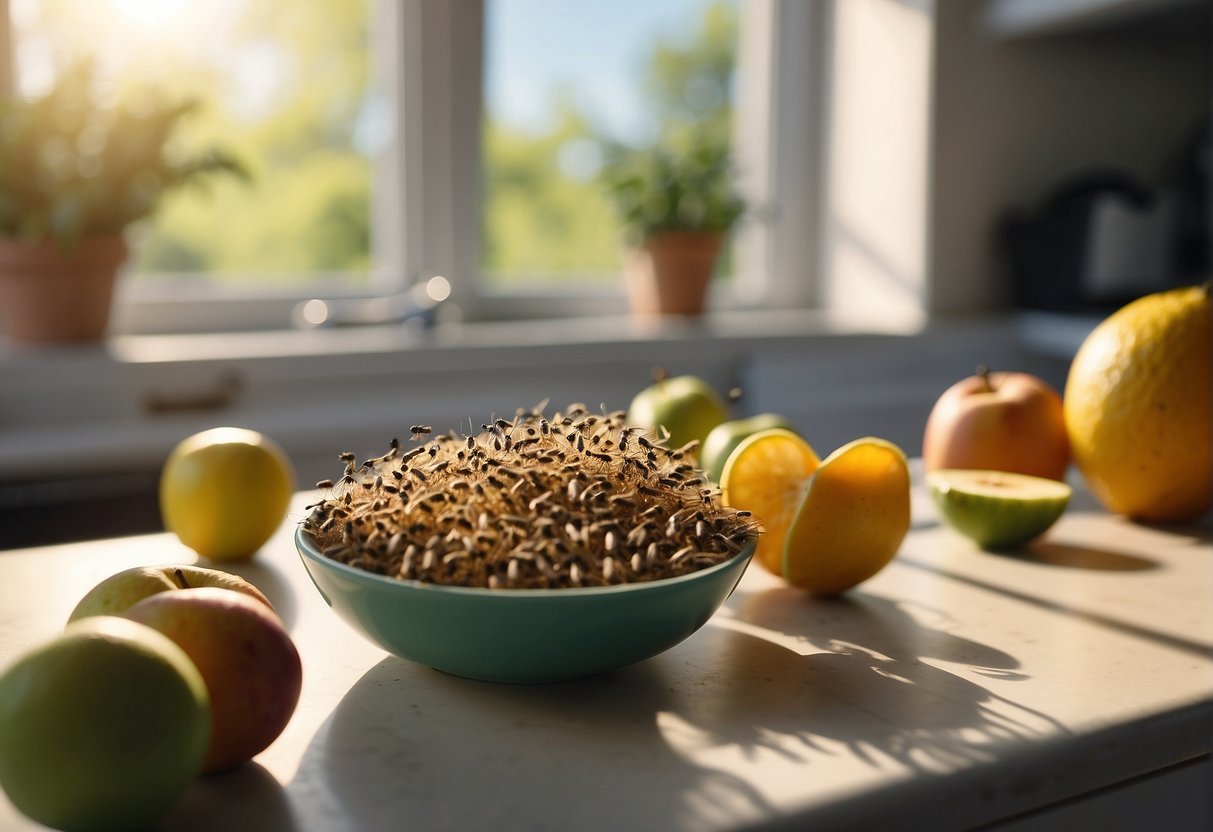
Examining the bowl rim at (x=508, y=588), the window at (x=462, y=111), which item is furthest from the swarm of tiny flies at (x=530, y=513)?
the window at (x=462, y=111)

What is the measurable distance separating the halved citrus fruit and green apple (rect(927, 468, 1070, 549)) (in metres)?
0.16

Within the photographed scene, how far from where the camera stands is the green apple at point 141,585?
1.83 ft

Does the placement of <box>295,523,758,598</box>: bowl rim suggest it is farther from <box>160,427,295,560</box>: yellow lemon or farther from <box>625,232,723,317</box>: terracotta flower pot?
<box>625,232,723,317</box>: terracotta flower pot

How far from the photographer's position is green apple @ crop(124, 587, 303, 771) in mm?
Result: 495

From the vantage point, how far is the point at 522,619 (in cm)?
54

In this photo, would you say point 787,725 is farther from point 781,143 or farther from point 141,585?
point 781,143

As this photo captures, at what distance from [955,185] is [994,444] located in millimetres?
1763

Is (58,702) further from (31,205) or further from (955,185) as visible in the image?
(955,185)

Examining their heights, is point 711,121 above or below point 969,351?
above

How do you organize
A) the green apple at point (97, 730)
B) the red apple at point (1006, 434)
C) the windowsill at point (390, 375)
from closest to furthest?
the green apple at point (97, 730)
the red apple at point (1006, 434)
the windowsill at point (390, 375)

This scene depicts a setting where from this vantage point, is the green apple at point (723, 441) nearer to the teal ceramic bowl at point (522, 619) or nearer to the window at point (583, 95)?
the teal ceramic bowl at point (522, 619)

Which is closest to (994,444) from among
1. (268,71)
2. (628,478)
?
(628,478)

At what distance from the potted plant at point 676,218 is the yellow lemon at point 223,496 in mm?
1646

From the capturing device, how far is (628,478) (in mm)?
620
